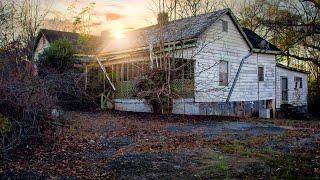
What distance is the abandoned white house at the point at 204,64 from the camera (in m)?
21.2

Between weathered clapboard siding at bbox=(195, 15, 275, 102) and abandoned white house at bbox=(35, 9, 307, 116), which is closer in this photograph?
abandoned white house at bbox=(35, 9, 307, 116)

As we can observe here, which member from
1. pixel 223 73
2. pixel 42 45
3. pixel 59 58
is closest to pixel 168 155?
pixel 223 73

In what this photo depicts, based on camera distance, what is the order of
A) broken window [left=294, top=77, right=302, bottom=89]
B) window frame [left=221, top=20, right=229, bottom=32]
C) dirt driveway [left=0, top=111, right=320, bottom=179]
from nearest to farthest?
1. dirt driveway [left=0, top=111, right=320, bottom=179]
2. window frame [left=221, top=20, right=229, bottom=32]
3. broken window [left=294, top=77, right=302, bottom=89]

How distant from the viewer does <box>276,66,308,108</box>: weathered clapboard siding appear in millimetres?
28953

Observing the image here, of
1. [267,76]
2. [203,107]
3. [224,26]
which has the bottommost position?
[203,107]

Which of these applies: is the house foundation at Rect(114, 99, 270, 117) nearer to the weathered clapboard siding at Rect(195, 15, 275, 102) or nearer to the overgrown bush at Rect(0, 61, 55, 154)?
the weathered clapboard siding at Rect(195, 15, 275, 102)

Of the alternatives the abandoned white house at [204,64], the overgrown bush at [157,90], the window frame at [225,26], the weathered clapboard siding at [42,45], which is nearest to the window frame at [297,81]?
the abandoned white house at [204,64]

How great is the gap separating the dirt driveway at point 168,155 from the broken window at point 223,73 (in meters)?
8.84

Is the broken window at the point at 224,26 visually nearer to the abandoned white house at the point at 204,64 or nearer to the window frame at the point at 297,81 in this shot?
the abandoned white house at the point at 204,64

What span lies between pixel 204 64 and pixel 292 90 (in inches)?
453

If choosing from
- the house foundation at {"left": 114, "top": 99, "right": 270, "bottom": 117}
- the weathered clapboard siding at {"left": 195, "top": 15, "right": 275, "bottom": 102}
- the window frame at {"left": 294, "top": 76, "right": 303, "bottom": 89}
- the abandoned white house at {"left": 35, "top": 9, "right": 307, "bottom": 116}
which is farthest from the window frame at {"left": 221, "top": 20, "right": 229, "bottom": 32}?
the window frame at {"left": 294, "top": 76, "right": 303, "bottom": 89}

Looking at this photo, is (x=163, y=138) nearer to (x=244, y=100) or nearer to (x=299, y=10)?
(x=244, y=100)

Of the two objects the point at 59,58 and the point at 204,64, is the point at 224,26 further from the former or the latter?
the point at 59,58

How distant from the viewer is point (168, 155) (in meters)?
9.49
